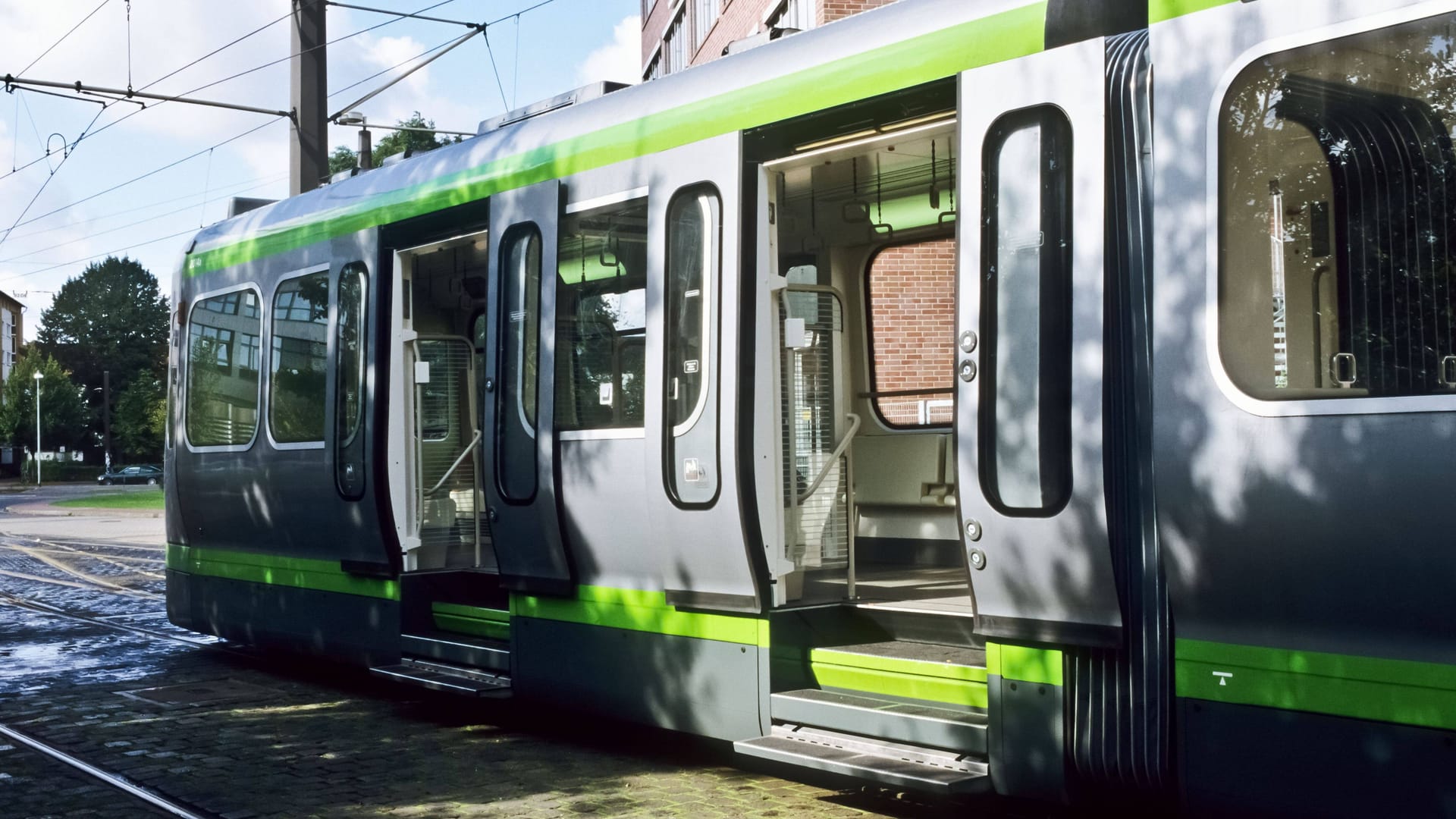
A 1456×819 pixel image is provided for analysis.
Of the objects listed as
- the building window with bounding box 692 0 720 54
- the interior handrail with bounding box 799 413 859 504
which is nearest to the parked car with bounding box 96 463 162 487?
the building window with bounding box 692 0 720 54

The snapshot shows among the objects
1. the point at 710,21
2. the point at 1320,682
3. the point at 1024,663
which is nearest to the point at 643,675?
the point at 1024,663

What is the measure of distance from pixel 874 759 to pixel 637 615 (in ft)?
6.00

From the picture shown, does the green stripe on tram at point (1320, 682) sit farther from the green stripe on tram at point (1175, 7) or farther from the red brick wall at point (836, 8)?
the red brick wall at point (836, 8)

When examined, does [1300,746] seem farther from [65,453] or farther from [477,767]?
[65,453]

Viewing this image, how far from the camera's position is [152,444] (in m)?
96.9

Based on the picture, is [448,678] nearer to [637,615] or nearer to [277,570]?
[637,615]

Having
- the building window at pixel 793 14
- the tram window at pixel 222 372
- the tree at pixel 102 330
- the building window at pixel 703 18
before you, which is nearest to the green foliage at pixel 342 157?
the building window at pixel 703 18

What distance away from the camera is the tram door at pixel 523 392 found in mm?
7949

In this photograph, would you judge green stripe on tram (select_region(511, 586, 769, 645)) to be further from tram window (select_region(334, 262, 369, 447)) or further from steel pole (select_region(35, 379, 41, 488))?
steel pole (select_region(35, 379, 41, 488))

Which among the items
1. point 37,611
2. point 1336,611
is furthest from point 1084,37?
point 37,611

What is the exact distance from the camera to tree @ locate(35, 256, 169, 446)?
337ft

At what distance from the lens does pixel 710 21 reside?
33.5 meters

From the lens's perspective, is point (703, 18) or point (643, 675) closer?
point (643, 675)

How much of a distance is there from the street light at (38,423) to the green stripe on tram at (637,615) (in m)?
82.1
